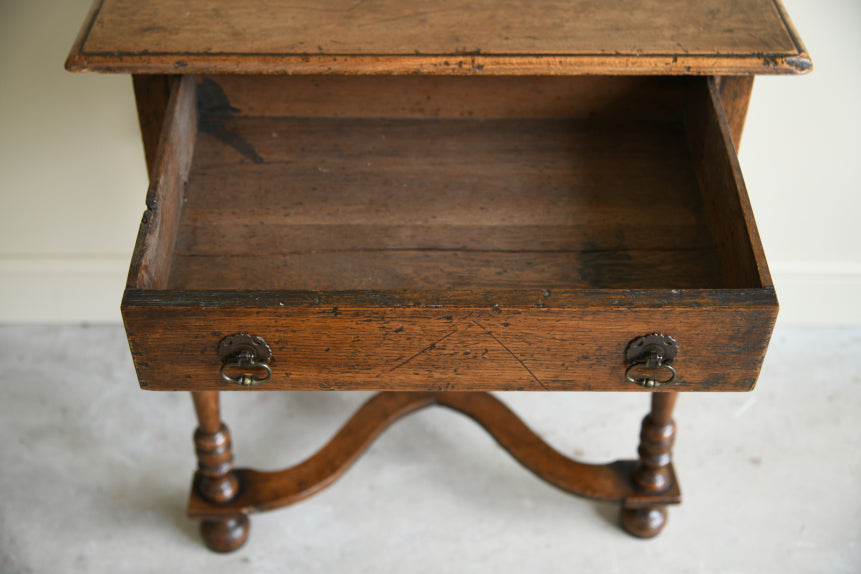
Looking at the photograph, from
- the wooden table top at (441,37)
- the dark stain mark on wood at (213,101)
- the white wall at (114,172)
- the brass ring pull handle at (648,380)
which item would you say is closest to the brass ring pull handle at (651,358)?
the brass ring pull handle at (648,380)

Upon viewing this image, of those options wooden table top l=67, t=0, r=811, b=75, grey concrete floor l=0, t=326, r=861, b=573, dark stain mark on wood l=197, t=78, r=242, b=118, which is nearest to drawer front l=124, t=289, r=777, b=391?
wooden table top l=67, t=0, r=811, b=75

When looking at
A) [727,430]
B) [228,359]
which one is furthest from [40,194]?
[727,430]

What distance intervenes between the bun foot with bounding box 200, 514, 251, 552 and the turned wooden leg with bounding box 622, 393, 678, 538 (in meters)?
0.66

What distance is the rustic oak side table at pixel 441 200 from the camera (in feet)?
3.11

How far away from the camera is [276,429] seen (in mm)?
1709

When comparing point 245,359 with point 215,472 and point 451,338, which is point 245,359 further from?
point 215,472

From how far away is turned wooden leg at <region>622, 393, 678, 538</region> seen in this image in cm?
139

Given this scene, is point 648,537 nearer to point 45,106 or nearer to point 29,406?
point 29,406

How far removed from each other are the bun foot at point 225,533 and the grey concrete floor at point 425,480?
0.03 meters

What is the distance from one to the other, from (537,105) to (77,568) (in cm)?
107

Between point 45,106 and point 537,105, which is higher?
point 537,105

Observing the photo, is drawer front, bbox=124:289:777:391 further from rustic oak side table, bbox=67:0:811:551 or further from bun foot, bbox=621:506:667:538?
bun foot, bbox=621:506:667:538

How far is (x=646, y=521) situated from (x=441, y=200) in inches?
27.5

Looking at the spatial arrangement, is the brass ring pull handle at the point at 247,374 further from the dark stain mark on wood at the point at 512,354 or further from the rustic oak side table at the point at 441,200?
the dark stain mark on wood at the point at 512,354
